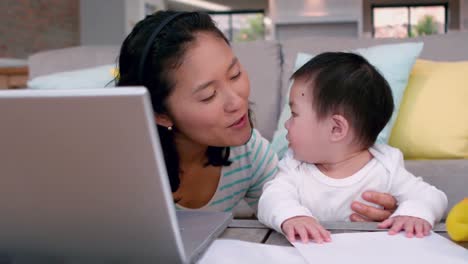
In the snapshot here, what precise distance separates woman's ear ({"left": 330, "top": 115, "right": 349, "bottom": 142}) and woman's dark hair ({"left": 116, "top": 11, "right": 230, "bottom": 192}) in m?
0.26

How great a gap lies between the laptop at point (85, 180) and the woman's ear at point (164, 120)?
1.52 feet

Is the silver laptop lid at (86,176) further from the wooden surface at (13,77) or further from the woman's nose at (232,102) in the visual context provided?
the wooden surface at (13,77)

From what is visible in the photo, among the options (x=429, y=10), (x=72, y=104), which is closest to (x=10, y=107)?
(x=72, y=104)

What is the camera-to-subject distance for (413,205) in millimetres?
755

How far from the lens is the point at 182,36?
0.96 meters

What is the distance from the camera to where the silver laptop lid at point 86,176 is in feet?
1.42

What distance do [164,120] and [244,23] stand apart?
12655mm

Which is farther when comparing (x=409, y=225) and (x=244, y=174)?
(x=244, y=174)

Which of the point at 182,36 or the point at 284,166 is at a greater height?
the point at 182,36

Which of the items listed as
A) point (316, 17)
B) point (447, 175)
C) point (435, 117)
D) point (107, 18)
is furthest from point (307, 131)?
point (107, 18)

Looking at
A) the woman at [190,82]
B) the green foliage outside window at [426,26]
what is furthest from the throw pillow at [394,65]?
the green foliage outside window at [426,26]

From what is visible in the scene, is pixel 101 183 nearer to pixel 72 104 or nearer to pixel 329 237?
pixel 72 104

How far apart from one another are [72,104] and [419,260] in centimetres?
36

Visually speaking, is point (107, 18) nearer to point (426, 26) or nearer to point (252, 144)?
point (252, 144)
